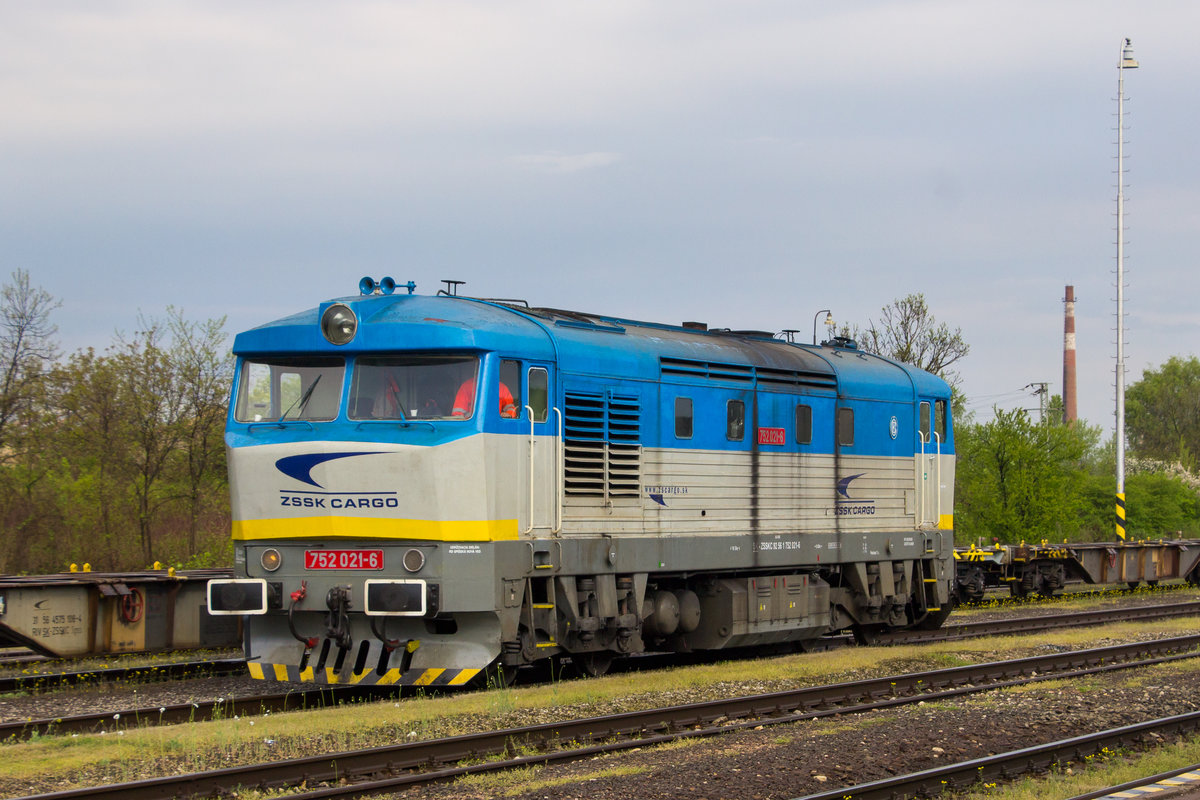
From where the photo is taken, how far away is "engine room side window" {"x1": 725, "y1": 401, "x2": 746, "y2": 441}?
1539cm

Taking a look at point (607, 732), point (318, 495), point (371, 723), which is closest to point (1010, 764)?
point (607, 732)

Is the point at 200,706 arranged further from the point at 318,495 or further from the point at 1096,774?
the point at 1096,774

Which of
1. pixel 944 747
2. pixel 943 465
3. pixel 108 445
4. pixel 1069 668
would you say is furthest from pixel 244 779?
pixel 108 445

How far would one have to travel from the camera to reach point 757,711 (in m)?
11.9

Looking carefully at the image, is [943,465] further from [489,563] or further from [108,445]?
[108,445]

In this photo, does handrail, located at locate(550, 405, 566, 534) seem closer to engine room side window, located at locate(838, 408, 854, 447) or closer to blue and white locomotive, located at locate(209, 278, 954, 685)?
blue and white locomotive, located at locate(209, 278, 954, 685)

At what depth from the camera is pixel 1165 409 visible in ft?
262

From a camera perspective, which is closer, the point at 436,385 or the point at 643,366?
the point at 436,385

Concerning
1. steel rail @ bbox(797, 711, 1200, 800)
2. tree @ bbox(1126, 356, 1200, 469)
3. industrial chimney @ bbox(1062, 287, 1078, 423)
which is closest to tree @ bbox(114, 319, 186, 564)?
steel rail @ bbox(797, 711, 1200, 800)

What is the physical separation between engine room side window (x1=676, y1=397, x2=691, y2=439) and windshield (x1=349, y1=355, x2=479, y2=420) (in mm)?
3321

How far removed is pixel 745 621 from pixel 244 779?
8.27 metres

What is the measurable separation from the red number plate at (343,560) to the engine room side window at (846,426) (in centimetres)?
762

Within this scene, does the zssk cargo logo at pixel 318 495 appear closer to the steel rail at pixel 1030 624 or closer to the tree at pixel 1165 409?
the steel rail at pixel 1030 624

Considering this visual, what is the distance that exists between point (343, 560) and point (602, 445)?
3193 millimetres
